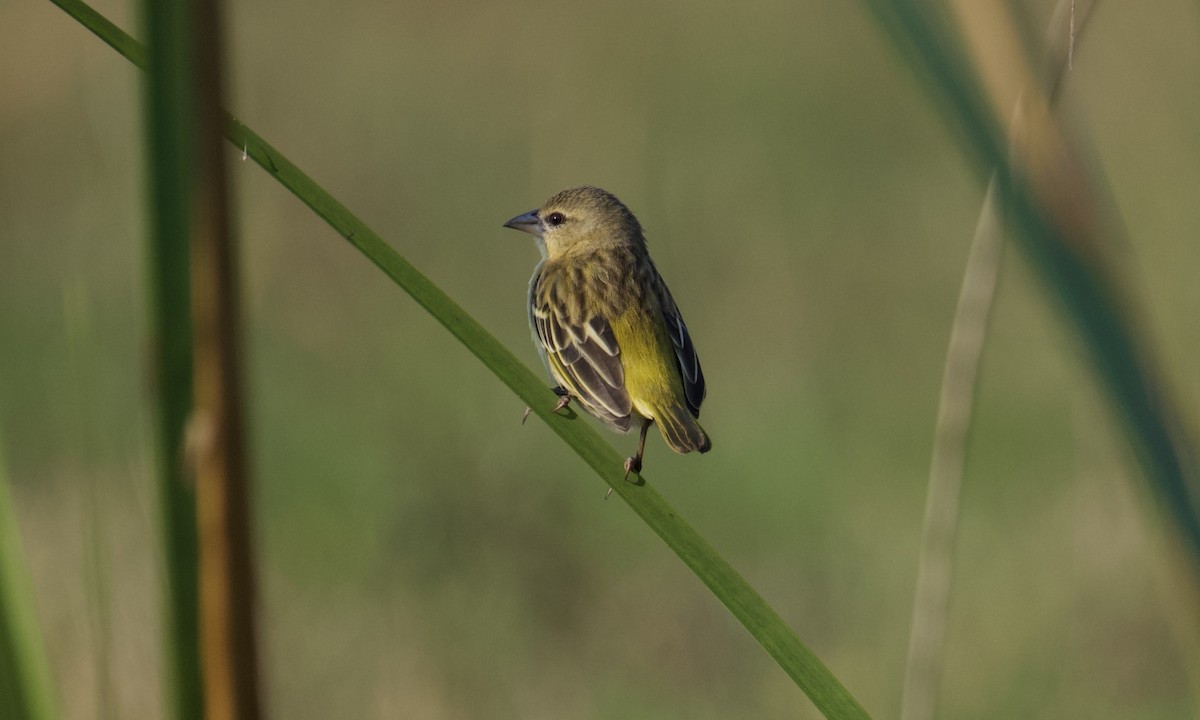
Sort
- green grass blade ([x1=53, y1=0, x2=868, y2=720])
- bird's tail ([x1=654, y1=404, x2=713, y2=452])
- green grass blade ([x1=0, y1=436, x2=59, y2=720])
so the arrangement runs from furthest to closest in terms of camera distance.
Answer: bird's tail ([x1=654, y1=404, x2=713, y2=452])
green grass blade ([x1=53, y1=0, x2=868, y2=720])
green grass blade ([x1=0, y1=436, x2=59, y2=720])

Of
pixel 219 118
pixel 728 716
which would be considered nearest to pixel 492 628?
pixel 728 716

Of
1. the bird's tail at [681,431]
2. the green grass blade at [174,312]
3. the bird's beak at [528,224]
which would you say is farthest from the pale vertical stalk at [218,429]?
the bird's beak at [528,224]

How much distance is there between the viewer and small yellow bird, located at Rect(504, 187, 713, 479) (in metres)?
3.99

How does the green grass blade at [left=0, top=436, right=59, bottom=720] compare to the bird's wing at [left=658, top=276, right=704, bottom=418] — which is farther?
the bird's wing at [left=658, top=276, right=704, bottom=418]

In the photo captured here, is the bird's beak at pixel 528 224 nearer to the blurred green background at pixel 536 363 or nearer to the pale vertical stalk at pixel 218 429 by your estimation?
the blurred green background at pixel 536 363

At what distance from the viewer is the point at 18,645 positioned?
1.47 m

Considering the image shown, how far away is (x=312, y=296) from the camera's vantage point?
954cm

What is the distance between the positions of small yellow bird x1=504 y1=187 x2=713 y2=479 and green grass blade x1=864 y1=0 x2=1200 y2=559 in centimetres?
247

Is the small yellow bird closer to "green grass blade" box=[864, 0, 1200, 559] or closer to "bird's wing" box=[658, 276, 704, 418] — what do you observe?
"bird's wing" box=[658, 276, 704, 418]

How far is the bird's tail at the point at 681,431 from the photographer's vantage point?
385 centimetres

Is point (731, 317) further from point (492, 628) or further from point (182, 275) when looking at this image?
point (182, 275)

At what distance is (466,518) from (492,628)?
68cm

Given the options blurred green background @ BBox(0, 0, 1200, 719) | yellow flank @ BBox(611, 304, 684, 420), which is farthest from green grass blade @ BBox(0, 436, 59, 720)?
yellow flank @ BBox(611, 304, 684, 420)

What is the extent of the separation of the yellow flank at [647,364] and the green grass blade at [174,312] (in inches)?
115
